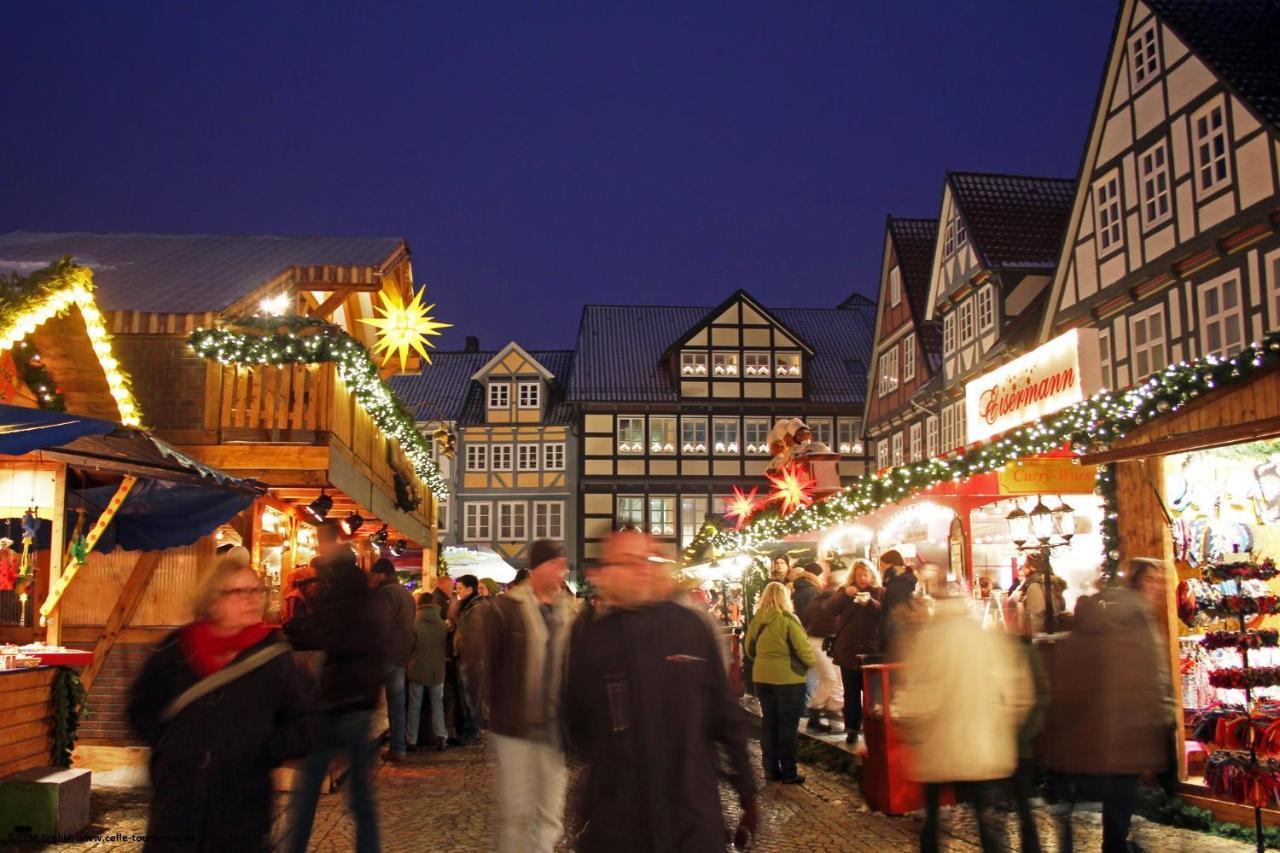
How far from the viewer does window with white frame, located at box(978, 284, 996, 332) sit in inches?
1128

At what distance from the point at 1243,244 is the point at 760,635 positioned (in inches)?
486

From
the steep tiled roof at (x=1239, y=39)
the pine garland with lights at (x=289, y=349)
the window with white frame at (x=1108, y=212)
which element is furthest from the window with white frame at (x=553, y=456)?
the pine garland with lights at (x=289, y=349)

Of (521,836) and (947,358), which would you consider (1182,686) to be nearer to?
(521,836)

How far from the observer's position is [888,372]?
123 feet

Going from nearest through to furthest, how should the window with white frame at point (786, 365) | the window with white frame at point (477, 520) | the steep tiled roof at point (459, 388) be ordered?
the window with white frame at point (786, 365)
the window with white frame at point (477, 520)
the steep tiled roof at point (459, 388)

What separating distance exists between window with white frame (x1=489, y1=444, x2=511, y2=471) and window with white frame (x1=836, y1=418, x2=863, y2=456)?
45.0ft

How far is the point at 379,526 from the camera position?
2239 centimetres

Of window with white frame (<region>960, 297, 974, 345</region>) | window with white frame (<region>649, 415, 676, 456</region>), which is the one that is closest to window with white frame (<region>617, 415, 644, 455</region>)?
window with white frame (<region>649, 415, 676, 456</region>)

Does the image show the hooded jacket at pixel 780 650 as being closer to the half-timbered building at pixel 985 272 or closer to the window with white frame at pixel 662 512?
the half-timbered building at pixel 985 272

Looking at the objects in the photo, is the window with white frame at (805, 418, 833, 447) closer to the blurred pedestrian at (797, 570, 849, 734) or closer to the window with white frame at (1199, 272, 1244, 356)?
the window with white frame at (1199, 272, 1244, 356)

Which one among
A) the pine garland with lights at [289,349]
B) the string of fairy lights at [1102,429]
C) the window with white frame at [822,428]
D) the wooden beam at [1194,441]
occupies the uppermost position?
the window with white frame at [822,428]

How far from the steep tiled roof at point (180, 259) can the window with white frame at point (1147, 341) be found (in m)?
13.1

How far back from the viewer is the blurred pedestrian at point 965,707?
609 cm

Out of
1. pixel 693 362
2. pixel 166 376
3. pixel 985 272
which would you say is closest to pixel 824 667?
pixel 166 376
